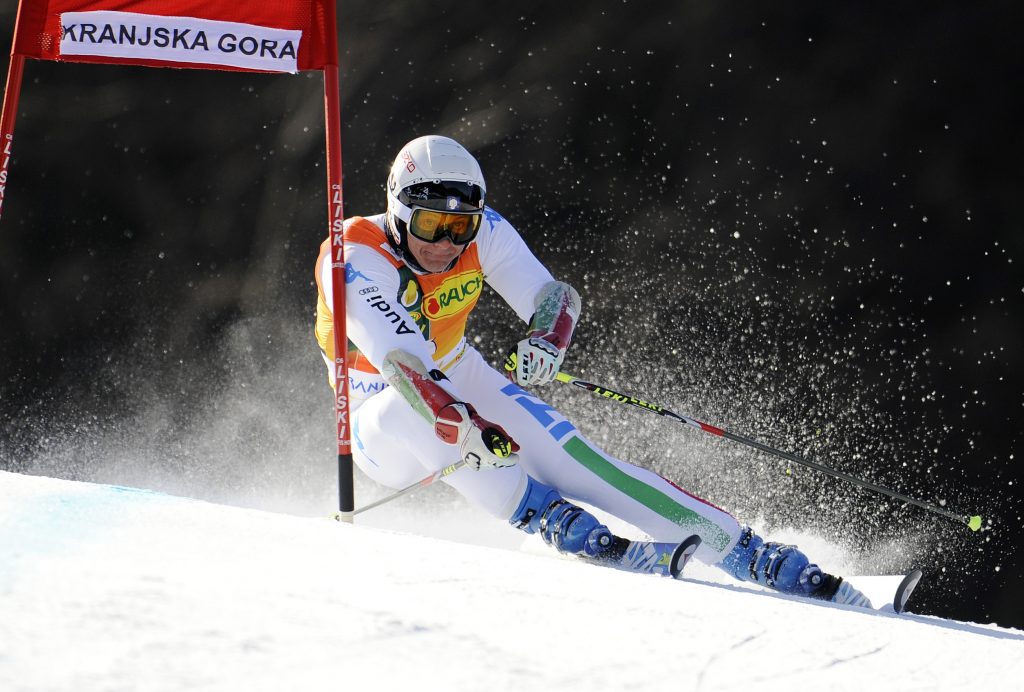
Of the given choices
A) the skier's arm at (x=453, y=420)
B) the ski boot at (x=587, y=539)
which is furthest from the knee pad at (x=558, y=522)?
the skier's arm at (x=453, y=420)

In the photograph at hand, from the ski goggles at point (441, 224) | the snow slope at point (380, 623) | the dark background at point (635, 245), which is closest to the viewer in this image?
the snow slope at point (380, 623)

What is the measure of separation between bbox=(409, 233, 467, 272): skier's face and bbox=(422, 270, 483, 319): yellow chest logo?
9cm

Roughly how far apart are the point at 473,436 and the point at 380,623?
49.1 inches

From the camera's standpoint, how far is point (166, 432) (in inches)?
273

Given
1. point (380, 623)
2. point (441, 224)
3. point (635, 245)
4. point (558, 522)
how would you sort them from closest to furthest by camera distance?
point (380, 623) → point (558, 522) → point (441, 224) → point (635, 245)

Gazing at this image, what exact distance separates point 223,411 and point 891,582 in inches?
179

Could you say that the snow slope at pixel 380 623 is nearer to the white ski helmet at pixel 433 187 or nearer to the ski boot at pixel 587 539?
the ski boot at pixel 587 539

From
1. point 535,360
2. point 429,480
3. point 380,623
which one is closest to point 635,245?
point 535,360

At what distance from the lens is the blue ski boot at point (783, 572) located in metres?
3.14

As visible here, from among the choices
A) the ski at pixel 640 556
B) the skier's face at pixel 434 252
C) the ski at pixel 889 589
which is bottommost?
the ski at pixel 889 589

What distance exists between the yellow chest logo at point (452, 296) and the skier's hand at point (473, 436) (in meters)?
0.57

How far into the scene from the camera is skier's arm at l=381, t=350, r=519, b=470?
310 centimetres

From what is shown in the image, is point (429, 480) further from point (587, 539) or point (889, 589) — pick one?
point (889, 589)

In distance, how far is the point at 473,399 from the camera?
3670 mm
